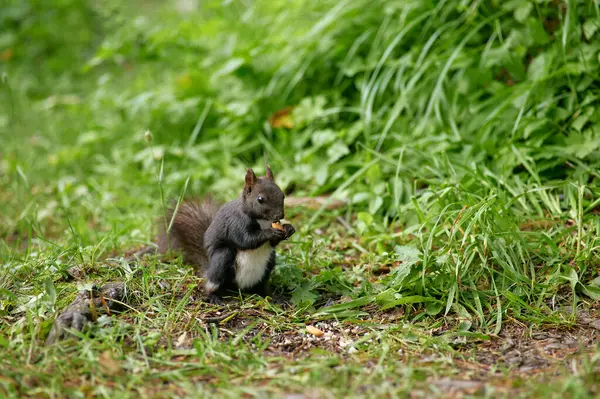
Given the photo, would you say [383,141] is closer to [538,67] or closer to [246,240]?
[538,67]

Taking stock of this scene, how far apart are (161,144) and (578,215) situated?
3358 mm

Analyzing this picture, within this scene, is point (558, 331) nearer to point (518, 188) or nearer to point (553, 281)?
point (553, 281)

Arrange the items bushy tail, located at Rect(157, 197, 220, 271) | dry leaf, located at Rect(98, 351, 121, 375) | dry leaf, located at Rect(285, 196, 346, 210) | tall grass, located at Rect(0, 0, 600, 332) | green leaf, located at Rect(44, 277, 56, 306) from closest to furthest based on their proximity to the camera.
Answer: dry leaf, located at Rect(98, 351, 121, 375) → green leaf, located at Rect(44, 277, 56, 306) → tall grass, located at Rect(0, 0, 600, 332) → bushy tail, located at Rect(157, 197, 220, 271) → dry leaf, located at Rect(285, 196, 346, 210)

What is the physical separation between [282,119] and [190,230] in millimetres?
1744

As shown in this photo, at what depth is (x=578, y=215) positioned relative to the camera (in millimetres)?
3008

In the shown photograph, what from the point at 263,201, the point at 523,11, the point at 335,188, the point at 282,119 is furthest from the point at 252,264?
the point at 523,11

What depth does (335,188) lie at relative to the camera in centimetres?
413

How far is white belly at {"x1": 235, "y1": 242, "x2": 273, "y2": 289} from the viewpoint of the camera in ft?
9.20

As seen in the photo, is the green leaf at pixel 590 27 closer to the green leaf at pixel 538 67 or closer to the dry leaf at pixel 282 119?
the green leaf at pixel 538 67

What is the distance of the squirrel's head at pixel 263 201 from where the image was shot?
2.74 meters

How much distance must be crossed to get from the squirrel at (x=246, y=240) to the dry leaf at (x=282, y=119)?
1.70m

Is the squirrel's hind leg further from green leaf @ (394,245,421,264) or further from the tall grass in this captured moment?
green leaf @ (394,245,421,264)

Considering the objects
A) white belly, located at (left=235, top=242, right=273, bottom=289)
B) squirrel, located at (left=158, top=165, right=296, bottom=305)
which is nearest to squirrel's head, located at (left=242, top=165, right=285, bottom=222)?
squirrel, located at (left=158, top=165, right=296, bottom=305)

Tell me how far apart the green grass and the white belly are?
0.18 m
